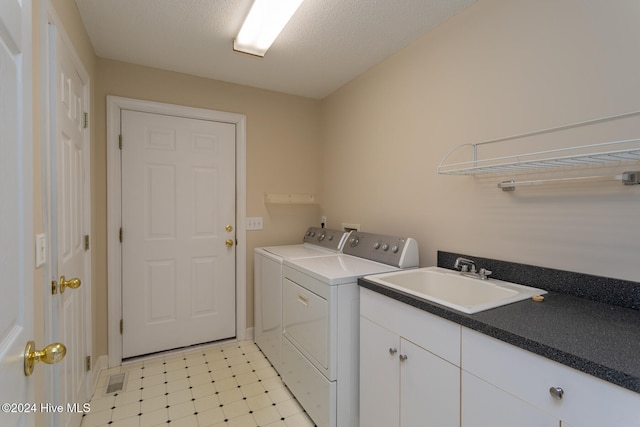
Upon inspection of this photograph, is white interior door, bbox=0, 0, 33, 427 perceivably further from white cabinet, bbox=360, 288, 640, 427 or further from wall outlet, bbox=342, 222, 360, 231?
wall outlet, bbox=342, 222, 360, 231

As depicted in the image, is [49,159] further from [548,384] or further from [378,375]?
[548,384]

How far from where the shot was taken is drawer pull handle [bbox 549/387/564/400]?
2.64 feet

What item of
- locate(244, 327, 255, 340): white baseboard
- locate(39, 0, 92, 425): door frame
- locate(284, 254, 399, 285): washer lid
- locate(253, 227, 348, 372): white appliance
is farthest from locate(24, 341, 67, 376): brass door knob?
locate(244, 327, 255, 340): white baseboard

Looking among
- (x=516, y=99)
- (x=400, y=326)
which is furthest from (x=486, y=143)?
(x=400, y=326)

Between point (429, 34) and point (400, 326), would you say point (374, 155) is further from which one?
point (400, 326)

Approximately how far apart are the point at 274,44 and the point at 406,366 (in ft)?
7.04

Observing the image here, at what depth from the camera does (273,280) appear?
2.33m

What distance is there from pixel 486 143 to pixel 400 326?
40.7 inches

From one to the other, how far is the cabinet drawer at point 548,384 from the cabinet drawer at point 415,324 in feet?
0.17

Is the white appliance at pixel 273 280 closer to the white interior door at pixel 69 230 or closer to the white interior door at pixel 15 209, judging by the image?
the white interior door at pixel 69 230

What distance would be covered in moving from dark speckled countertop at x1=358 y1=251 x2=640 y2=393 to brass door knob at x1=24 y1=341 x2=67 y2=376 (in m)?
1.14

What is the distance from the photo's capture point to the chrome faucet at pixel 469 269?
5.07ft

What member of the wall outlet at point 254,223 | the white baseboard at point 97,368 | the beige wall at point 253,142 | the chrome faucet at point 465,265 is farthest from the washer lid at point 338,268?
the white baseboard at point 97,368

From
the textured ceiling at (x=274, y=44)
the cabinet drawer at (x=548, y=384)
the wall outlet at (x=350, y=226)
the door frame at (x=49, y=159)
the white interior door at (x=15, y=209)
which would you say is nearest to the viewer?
the white interior door at (x=15, y=209)
